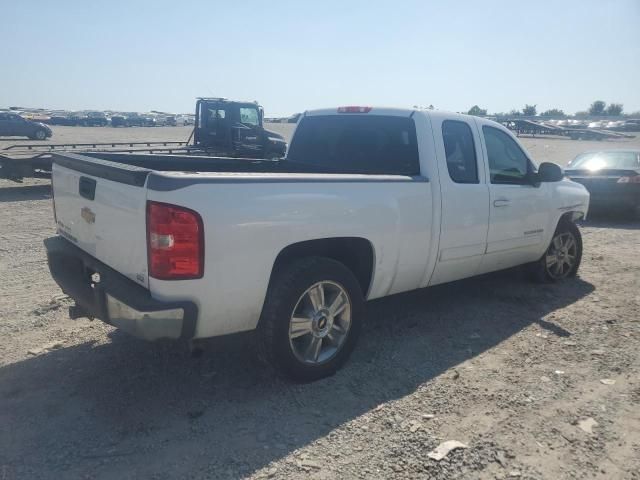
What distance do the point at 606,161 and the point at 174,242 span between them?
1130 centimetres

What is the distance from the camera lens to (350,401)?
359 cm

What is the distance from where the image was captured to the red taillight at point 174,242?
293 centimetres

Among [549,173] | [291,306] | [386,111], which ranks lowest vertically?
[291,306]

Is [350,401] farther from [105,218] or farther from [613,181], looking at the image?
[613,181]

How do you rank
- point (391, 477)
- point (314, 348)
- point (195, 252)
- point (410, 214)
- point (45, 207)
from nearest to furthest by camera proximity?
point (391, 477) < point (195, 252) < point (314, 348) < point (410, 214) < point (45, 207)

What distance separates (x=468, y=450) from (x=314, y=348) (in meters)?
1.24

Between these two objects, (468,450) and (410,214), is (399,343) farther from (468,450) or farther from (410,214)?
(468,450)

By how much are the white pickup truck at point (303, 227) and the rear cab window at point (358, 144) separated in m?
0.01

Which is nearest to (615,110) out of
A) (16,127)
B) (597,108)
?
(597,108)

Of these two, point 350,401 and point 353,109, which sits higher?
point 353,109

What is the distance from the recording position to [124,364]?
3996 mm

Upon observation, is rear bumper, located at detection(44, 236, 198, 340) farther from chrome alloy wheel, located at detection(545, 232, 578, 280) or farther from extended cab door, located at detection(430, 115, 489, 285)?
chrome alloy wheel, located at detection(545, 232, 578, 280)

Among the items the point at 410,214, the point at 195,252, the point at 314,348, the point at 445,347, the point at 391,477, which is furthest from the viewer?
the point at 445,347

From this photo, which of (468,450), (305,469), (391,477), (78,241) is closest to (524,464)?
(468,450)
